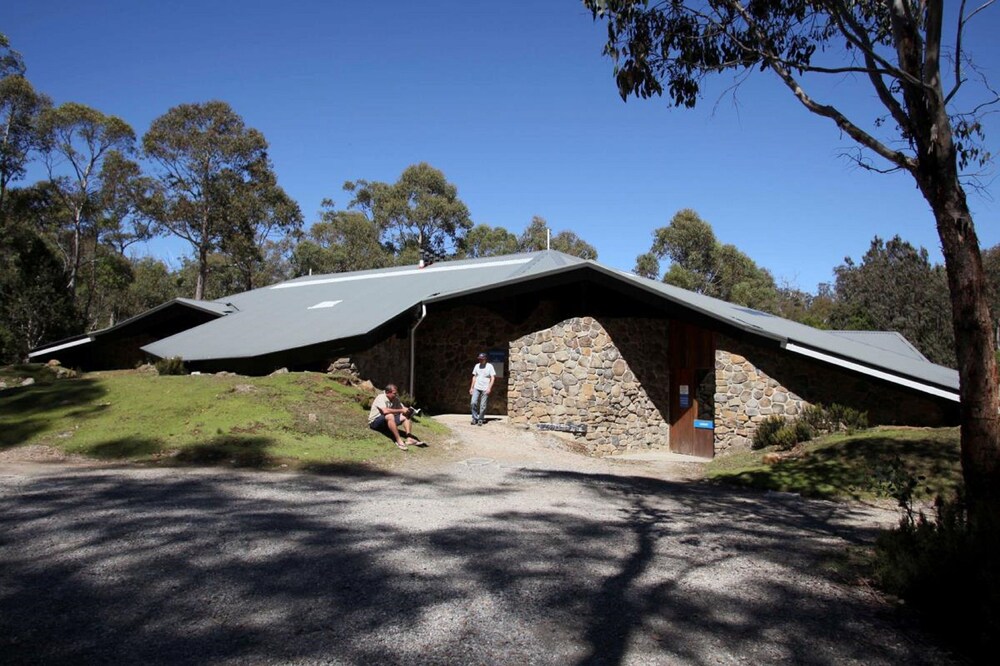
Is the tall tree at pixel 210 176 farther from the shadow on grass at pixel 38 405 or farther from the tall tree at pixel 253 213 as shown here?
the shadow on grass at pixel 38 405

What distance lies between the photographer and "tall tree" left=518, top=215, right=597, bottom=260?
48406 millimetres

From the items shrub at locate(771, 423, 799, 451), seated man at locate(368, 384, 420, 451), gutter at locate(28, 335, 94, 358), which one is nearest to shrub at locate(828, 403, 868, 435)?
shrub at locate(771, 423, 799, 451)

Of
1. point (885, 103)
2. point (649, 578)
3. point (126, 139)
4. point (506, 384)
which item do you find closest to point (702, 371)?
point (506, 384)

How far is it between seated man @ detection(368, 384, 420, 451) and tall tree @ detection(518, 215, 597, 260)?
122ft

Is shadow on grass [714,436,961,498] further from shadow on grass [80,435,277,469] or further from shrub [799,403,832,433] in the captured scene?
shadow on grass [80,435,277,469]

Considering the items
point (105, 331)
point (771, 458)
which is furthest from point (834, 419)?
point (105, 331)

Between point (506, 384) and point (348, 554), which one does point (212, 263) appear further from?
point (348, 554)

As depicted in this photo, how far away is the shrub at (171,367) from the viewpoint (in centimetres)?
1425

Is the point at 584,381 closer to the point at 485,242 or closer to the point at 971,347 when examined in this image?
the point at 971,347

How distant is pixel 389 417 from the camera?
36.5 ft

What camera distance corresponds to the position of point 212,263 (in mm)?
46031

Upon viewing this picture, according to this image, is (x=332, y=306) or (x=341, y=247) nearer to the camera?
(x=332, y=306)

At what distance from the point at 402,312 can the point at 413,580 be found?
10985 mm

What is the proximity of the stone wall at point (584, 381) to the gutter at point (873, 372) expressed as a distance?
384 centimetres
